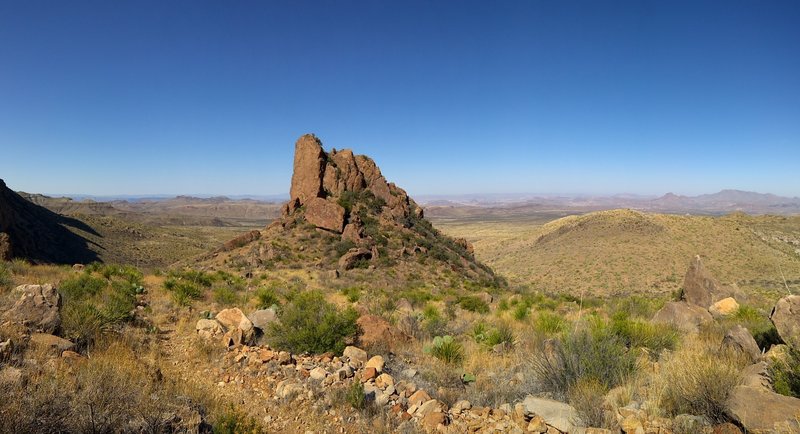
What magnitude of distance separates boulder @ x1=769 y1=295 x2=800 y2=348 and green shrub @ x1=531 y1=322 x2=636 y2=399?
2341mm

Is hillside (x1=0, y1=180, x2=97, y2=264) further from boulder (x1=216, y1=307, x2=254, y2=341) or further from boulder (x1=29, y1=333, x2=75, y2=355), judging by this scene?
boulder (x1=29, y1=333, x2=75, y2=355)

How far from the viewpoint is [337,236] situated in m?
33.1

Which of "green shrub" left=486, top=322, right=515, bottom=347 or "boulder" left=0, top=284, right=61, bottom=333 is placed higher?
"boulder" left=0, top=284, right=61, bottom=333

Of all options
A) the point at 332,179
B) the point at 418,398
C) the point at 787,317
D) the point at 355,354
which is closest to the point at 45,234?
the point at 332,179

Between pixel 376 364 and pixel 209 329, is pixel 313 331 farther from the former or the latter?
pixel 209 329

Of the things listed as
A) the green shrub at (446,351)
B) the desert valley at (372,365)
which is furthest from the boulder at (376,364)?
the green shrub at (446,351)

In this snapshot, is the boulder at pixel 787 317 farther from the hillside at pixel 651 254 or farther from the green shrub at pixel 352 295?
the hillside at pixel 651 254

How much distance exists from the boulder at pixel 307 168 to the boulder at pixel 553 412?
33336 millimetres

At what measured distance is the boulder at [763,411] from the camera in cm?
392

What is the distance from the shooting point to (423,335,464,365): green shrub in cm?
759

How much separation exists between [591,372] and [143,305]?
1124 cm

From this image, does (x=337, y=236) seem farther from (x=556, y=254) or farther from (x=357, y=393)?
(x=556, y=254)

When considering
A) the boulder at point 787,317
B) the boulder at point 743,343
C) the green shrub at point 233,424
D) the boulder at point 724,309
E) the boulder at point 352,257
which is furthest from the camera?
the boulder at point 352,257

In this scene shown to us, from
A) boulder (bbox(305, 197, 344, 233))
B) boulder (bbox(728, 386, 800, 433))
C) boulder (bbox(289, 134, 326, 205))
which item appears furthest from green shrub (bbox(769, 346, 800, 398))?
boulder (bbox(289, 134, 326, 205))
